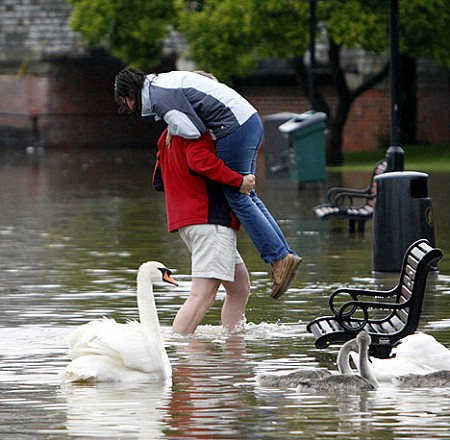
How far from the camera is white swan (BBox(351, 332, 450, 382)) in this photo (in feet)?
30.5

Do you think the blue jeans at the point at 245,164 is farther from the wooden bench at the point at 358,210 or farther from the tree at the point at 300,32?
the tree at the point at 300,32

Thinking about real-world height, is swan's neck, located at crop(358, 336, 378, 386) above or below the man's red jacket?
below

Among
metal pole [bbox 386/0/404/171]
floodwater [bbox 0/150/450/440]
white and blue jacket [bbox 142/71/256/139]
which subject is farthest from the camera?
metal pole [bbox 386/0/404/171]

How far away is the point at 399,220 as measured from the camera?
15555 millimetres

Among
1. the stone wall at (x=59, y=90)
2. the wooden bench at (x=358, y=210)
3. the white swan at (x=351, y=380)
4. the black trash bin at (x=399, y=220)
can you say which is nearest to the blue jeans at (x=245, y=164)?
the white swan at (x=351, y=380)

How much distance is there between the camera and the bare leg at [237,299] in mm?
11547

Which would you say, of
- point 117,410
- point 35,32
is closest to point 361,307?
point 117,410

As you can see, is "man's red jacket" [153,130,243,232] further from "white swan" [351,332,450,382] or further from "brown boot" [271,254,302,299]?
"white swan" [351,332,450,382]

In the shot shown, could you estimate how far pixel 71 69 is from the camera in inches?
2176

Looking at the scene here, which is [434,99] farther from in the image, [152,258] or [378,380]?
[378,380]

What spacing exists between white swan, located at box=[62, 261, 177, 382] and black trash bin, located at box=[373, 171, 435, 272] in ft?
20.6

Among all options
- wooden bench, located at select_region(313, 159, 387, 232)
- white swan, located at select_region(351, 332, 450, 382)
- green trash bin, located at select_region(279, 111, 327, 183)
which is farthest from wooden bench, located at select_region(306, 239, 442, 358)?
green trash bin, located at select_region(279, 111, 327, 183)

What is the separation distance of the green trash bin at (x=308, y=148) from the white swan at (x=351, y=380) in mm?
19801

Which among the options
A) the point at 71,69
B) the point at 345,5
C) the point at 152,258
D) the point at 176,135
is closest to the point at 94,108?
the point at 71,69
